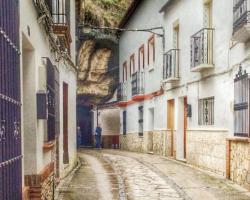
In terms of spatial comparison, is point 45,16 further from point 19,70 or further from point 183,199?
point 183,199

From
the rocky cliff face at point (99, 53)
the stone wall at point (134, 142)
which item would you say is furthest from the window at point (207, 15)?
the rocky cliff face at point (99, 53)

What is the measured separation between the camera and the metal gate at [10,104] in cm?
404

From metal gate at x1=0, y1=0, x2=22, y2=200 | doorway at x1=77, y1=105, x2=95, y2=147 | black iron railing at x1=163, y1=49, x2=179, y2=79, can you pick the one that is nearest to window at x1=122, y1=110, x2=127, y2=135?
doorway at x1=77, y1=105, x2=95, y2=147

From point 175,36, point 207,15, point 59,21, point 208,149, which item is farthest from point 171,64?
point 59,21

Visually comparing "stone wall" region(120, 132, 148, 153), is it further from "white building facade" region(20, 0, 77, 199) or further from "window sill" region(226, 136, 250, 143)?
"white building facade" region(20, 0, 77, 199)

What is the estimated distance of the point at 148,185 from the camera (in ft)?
34.4

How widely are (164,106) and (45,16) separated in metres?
11.7

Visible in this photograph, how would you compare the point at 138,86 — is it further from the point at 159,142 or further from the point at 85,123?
the point at 85,123

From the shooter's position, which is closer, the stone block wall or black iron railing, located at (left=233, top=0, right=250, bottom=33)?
black iron railing, located at (left=233, top=0, right=250, bottom=33)

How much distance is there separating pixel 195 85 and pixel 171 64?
8.15 ft

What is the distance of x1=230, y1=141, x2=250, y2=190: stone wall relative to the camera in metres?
9.88

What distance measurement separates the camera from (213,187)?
402 inches

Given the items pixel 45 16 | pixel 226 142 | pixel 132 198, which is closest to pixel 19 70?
pixel 45 16

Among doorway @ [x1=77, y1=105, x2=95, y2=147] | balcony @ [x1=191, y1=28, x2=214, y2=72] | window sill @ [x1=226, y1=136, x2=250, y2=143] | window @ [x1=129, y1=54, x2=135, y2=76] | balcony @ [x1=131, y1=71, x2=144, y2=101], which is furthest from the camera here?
doorway @ [x1=77, y1=105, x2=95, y2=147]
